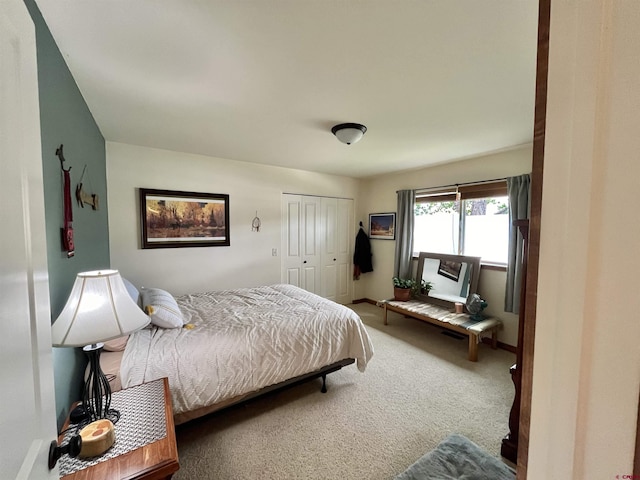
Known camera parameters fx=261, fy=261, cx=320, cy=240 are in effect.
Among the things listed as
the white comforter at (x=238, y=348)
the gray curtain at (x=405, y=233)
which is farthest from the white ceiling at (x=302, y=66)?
the white comforter at (x=238, y=348)

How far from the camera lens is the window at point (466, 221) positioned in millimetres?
3271

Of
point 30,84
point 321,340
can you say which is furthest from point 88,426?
point 321,340

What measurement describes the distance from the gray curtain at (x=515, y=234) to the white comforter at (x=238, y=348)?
1.87 meters

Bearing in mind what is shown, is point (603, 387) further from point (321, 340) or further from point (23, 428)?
point (321, 340)

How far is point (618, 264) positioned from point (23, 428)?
3.68ft

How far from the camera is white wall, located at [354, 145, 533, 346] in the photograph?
313 cm

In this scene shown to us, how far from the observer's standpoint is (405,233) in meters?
4.20

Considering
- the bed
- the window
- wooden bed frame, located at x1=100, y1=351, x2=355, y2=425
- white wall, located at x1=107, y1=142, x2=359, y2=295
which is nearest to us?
wooden bed frame, located at x1=100, y1=351, x2=355, y2=425

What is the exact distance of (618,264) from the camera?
0.36 meters

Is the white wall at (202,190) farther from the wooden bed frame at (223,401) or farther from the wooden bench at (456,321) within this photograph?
the wooden bench at (456,321)

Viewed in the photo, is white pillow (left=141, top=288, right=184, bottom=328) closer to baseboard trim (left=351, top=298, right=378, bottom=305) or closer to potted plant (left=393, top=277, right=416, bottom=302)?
potted plant (left=393, top=277, right=416, bottom=302)

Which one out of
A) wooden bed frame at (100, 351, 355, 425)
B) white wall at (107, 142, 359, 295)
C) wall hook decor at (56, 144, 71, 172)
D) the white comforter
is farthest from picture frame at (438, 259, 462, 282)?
wall hook decor at (56, 144, 71, 172)

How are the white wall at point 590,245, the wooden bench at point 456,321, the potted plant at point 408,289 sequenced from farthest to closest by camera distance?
the potted plant at point 408,289, the wooden bench at point 456,321, the white wall at point 590,245

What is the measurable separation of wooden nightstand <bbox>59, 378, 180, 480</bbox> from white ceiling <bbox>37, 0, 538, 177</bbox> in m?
1.88
